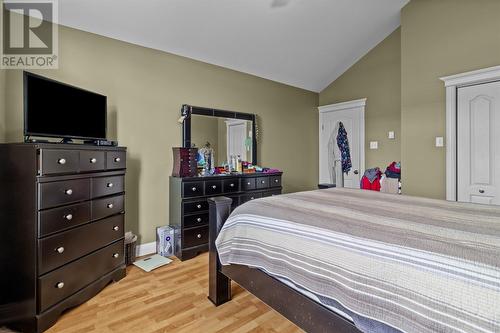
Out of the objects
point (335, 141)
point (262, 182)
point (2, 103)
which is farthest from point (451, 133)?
point (2, 103)

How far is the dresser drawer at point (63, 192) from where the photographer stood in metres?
1.64

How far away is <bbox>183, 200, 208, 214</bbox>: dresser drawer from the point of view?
2.85 m

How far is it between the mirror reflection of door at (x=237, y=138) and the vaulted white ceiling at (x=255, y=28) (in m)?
0.84

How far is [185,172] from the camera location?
299 centimetres

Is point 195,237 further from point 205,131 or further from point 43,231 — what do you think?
point 43,231

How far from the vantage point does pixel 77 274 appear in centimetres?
188

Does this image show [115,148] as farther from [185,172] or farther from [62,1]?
[62,1]

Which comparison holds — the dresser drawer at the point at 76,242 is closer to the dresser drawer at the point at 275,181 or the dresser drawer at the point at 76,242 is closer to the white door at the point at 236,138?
the white door at the point at 236,138

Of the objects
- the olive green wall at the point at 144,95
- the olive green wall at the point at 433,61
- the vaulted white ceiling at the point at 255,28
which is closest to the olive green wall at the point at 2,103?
the olive green wall at the point at 144,95

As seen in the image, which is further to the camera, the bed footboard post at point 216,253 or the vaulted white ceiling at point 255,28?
the vaulted white ceiling at point 255,28

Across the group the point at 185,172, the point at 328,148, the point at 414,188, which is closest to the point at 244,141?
the point at 185,172

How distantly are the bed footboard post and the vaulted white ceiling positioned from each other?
2125 mm

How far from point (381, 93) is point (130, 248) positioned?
422 centimetres

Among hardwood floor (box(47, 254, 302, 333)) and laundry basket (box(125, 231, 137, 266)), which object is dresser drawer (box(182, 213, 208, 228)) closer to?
laundry basket (box(125, 231, 137, 266))
